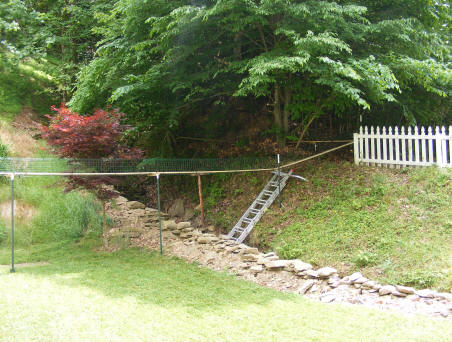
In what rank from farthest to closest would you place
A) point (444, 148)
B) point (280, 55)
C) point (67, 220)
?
point (67, 220)
point (280, 55)
point (444, 148)

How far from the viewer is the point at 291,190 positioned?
951 cm

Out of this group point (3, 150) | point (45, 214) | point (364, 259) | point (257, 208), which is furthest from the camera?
point (3, 150)

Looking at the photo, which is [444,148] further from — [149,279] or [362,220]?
[149,279]

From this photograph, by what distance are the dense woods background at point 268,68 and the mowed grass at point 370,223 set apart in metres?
1.84

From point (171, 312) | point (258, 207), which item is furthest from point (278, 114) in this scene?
point (171, 312)

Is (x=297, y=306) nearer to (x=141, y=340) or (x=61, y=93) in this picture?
(x=141, y=340)

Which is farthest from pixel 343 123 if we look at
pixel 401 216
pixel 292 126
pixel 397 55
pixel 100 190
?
pixel 100 190

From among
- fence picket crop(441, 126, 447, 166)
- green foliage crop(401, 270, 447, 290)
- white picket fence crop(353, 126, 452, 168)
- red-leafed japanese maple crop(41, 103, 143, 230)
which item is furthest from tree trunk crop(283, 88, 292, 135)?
green foliage crop(401, 270, 447, 290)

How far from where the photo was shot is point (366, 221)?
740 cm

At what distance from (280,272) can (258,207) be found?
10.6 ft

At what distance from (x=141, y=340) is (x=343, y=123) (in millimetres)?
9629

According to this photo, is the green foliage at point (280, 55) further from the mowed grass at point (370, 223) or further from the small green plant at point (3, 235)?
the small green plant at point (3, 235)

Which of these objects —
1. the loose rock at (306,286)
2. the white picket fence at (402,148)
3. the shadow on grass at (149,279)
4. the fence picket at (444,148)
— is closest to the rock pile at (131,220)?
the shadow on grass at (149,279)

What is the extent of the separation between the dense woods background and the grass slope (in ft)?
5.96
